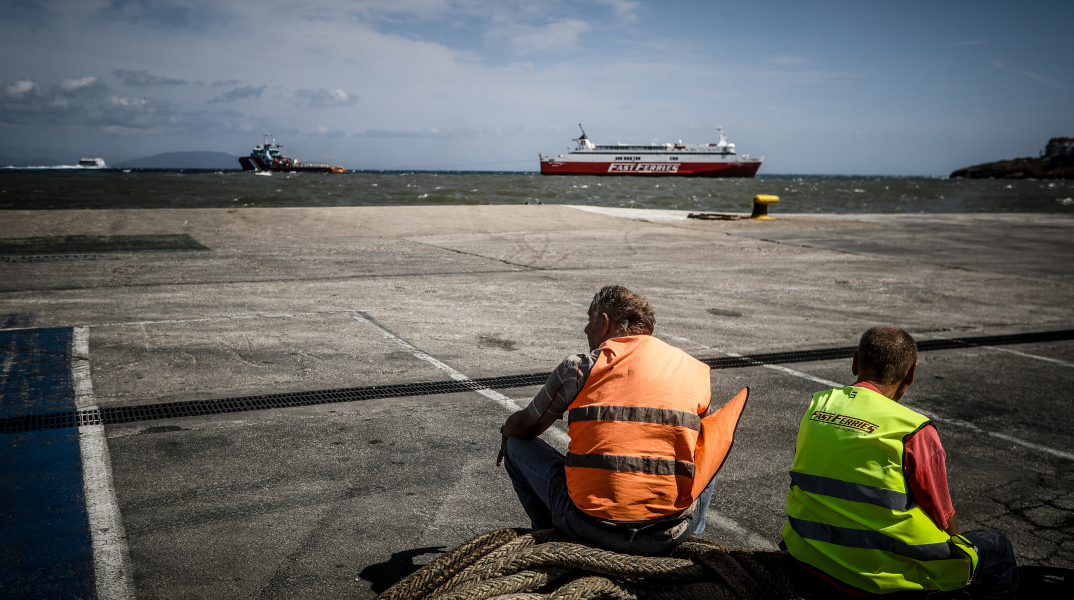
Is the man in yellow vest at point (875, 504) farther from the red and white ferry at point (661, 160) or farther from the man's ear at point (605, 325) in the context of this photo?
the red and white ferry at point (661, 160)

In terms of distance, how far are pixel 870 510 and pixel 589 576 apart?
1.07 meters

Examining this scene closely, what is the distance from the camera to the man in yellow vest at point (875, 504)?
2688mm

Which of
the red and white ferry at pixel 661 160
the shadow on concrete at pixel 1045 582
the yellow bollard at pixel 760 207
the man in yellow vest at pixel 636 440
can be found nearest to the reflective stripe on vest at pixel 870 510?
the man in yellow vest at pixel 636 440

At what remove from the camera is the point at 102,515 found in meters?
4.04

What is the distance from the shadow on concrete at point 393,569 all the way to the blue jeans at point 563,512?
691mm

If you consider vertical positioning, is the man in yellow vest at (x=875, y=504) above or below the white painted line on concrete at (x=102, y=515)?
above

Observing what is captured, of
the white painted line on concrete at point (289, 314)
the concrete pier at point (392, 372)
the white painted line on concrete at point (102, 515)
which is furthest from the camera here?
the white painted line on concrete at point (289, 314)

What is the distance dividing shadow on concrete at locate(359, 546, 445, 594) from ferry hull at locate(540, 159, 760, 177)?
11795cm

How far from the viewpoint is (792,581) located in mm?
2889

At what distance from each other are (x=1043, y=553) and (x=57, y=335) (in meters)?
8.59

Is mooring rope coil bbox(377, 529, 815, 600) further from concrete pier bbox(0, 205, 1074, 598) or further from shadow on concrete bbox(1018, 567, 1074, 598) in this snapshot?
shadow on concrete bbox(1018, 567, 1074, 598)

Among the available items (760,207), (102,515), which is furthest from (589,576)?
(760,207)

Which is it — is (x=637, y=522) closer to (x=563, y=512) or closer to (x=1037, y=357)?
(x=563, y=512)

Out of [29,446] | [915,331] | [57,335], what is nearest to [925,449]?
[29,446]
